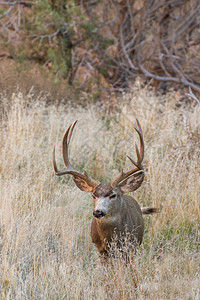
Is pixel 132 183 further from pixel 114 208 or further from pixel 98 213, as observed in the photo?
pixel 98 213

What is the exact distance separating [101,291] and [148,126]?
404cm

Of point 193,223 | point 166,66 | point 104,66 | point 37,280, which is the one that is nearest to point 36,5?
point 104,66

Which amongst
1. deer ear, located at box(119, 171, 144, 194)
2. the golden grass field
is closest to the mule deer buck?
deer ear, located at box(119, 171, 144, 194)

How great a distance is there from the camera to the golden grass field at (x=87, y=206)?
363cm

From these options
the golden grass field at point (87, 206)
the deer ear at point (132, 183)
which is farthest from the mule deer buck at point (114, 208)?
the golden grass field at point (87, 206)

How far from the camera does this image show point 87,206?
536cm

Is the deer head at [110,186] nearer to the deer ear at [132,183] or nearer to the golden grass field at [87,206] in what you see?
the deer ear at [132,183]

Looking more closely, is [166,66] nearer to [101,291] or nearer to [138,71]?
[138,71]

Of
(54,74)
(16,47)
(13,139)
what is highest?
(16,47)

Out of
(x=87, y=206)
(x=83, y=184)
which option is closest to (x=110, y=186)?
(x=83, y=184)

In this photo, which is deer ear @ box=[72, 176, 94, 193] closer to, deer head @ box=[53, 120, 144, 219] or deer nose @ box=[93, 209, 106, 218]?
deer head @ box=[53, 120, 144, 219]

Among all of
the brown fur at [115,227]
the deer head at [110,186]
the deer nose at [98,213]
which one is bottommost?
the brown fur at [115,227]

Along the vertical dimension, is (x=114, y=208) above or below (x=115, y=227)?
above

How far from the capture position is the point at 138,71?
1086cm
